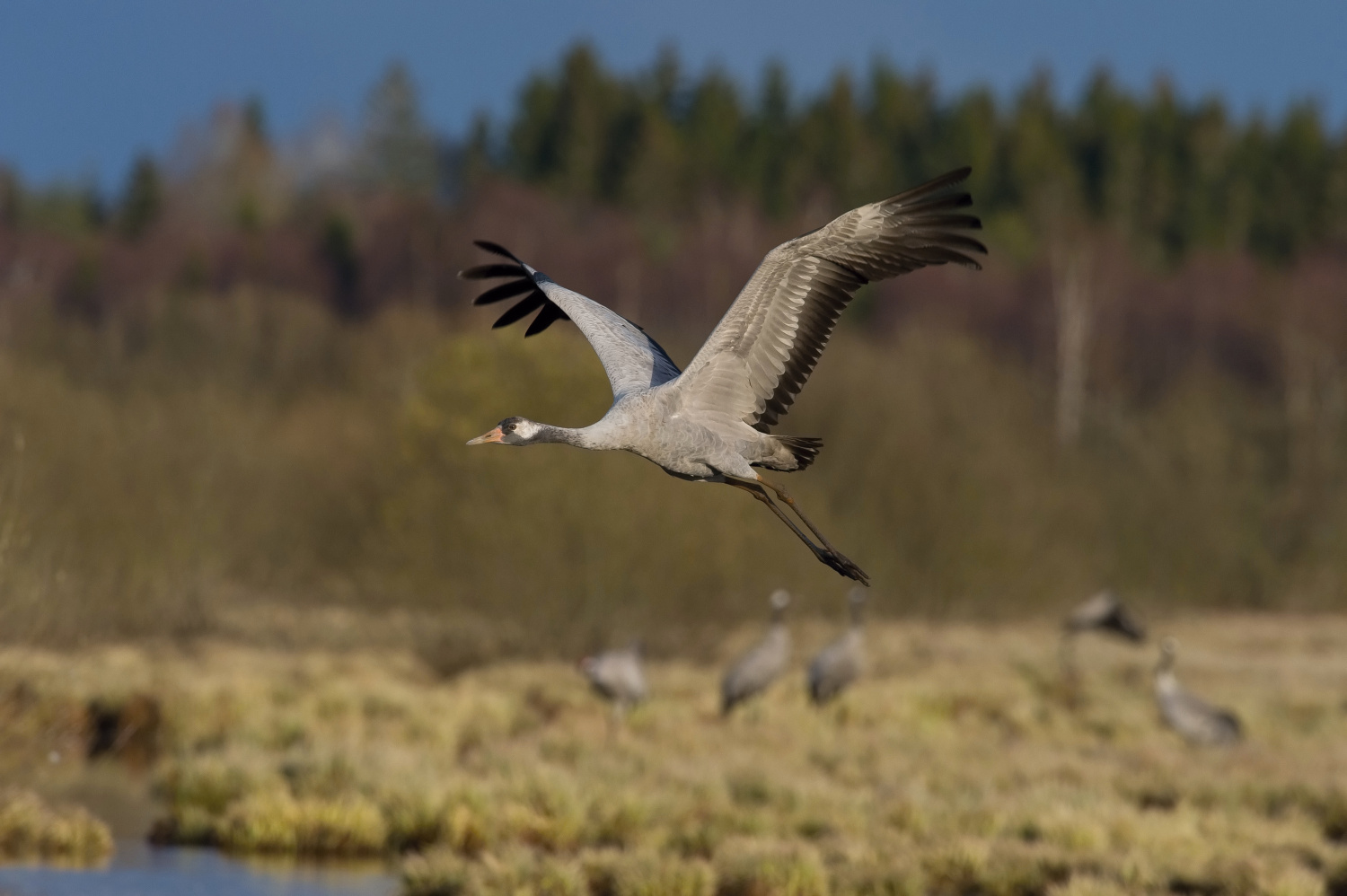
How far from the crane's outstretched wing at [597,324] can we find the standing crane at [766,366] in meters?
0.03

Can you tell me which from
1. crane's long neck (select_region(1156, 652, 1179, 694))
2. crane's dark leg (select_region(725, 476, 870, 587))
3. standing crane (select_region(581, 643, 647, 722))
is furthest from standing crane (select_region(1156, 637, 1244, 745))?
crane's dark leg (select_region(725, 476, 870, 587))

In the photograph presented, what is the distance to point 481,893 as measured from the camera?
11.5 metres

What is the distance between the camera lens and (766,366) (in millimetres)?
8672

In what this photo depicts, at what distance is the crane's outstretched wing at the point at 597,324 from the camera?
8.91m

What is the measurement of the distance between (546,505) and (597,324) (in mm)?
13241

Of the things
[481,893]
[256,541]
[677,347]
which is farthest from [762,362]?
Result: [677,347]

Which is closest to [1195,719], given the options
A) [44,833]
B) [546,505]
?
[546,505]

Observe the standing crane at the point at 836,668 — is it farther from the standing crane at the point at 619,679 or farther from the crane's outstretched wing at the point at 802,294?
the crane's outstretched wing at the point at 802,294

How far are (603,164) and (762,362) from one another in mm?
59114

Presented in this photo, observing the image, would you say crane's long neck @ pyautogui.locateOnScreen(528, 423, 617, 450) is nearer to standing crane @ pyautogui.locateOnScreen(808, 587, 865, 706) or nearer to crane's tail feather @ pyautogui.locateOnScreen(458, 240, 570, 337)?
crane's tail feather @ pyautogui.locateOnScreen(458, 240, 570, 337)

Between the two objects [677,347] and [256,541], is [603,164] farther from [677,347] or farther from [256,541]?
[256,541]

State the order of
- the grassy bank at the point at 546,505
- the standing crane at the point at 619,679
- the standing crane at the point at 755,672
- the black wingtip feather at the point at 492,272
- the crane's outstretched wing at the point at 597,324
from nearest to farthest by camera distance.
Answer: the crane's outstretched wing at the point at 597,324, the black wingtip feather at the point at 492,272, the standing crane at the point at 755,672, the standing crane at the point at 619,679, the grassy bank at the point at 546,505

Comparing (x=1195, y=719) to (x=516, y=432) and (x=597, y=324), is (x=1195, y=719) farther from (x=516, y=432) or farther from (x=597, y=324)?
(x=516, y=432)

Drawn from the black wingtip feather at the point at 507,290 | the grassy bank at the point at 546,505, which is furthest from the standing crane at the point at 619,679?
the black wingtip feather at the point at 507,290
